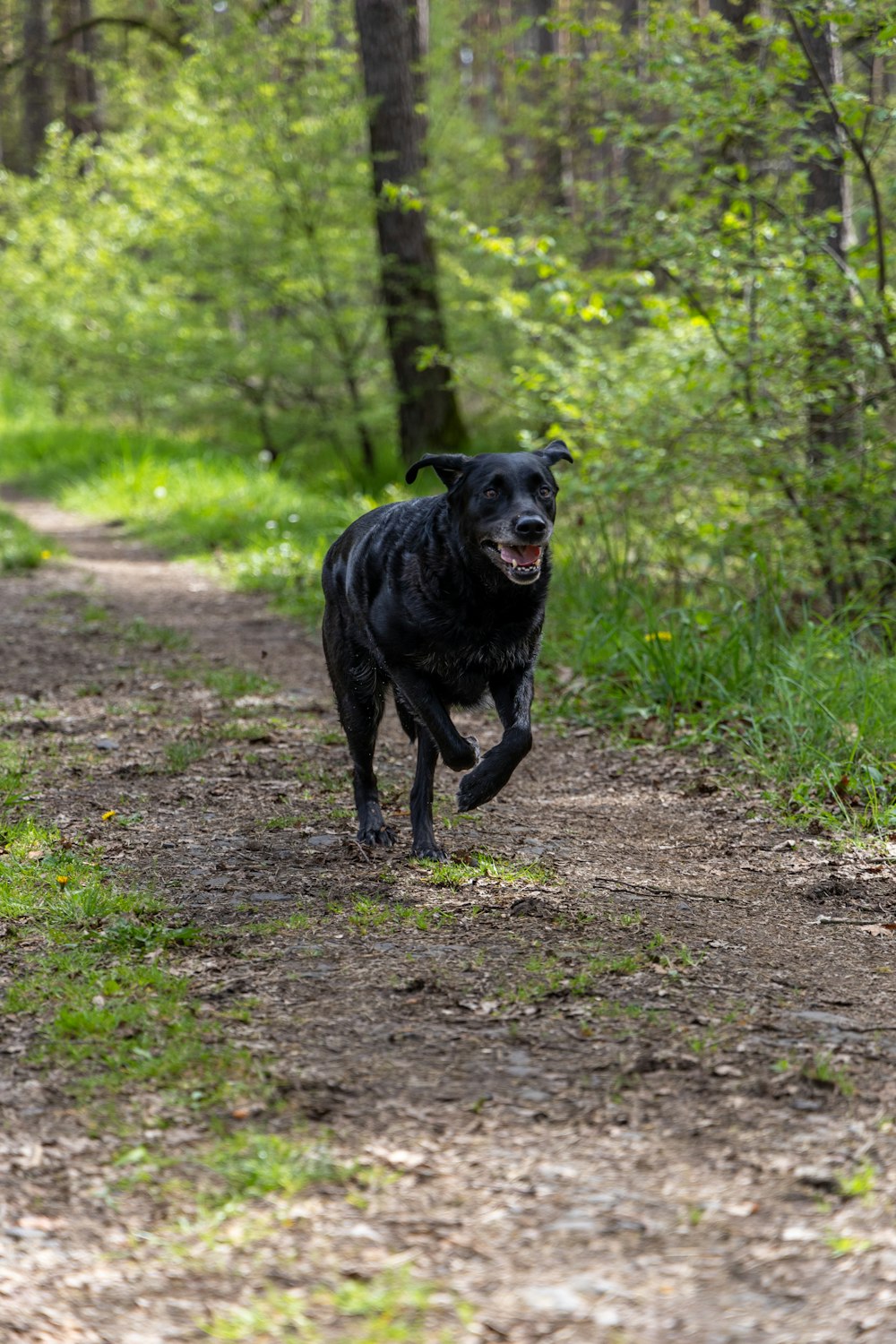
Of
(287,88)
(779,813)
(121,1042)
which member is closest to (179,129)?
(287,88)

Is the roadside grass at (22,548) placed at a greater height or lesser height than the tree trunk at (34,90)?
lesser

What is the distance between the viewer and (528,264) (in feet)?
25.4

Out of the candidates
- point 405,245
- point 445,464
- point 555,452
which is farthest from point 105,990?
point 405,245

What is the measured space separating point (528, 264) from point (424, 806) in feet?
14.1

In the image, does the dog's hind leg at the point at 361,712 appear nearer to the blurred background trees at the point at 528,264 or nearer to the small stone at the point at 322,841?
the small stone at the point at 322,841

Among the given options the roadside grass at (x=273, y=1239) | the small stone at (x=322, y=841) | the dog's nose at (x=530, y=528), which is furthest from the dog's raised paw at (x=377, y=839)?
the roadside grass at (x=273, y=1239)

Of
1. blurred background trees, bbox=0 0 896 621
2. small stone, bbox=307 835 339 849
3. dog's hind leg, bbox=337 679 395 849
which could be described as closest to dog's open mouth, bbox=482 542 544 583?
dog's hind leg, bbox=337 679 395 849

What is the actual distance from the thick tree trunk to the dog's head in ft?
27.9

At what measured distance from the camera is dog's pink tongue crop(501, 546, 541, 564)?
4332 mm

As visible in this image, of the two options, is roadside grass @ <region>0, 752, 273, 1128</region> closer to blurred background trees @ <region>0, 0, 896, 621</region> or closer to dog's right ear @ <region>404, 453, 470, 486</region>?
dog's right ear @ <region>404, 453, 470, 486</region>

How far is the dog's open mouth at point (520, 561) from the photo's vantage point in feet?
14.2

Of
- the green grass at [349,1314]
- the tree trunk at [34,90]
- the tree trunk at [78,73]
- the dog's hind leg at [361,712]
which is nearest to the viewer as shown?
the green grass at [349,1314]

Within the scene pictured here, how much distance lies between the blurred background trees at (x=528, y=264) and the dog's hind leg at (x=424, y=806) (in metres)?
2.92

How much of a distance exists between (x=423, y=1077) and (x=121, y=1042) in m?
0.79
